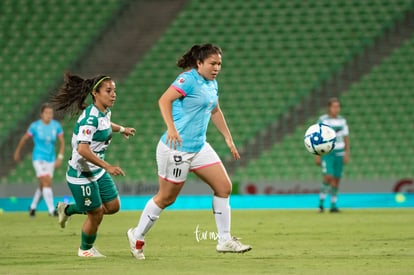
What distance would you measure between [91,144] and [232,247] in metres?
1.81

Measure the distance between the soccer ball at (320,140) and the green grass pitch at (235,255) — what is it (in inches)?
45.2

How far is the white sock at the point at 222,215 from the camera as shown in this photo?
917cm

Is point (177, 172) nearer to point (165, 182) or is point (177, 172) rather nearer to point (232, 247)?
point (165, 182)

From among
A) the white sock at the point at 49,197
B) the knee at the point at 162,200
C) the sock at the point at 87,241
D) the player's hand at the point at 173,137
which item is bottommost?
the white sock at the point at 49,197

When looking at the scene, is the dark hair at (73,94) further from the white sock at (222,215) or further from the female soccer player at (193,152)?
the white sock at (222,215)

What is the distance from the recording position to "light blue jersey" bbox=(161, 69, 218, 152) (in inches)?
355

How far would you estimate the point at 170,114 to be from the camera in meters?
8.72

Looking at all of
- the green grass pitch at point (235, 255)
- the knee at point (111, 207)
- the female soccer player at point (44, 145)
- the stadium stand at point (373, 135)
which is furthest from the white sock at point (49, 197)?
the knee at point (111, 207)

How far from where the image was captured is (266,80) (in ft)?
78.9

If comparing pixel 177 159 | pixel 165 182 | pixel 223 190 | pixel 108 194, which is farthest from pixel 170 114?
pixel 108 194

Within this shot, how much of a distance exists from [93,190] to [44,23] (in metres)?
16.7

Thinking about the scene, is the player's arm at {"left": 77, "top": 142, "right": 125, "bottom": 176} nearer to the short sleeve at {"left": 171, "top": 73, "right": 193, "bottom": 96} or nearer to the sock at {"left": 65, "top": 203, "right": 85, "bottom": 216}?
the short sleeve at {"left": 171, "top": 73, "right": 193, "bottom": 96}

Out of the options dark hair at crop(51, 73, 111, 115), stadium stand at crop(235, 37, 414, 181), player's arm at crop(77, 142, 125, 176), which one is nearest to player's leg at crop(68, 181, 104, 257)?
player's arm at crop(77, 142, 125, 176)

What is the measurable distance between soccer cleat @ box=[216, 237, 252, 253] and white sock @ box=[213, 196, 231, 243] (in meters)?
0.05
